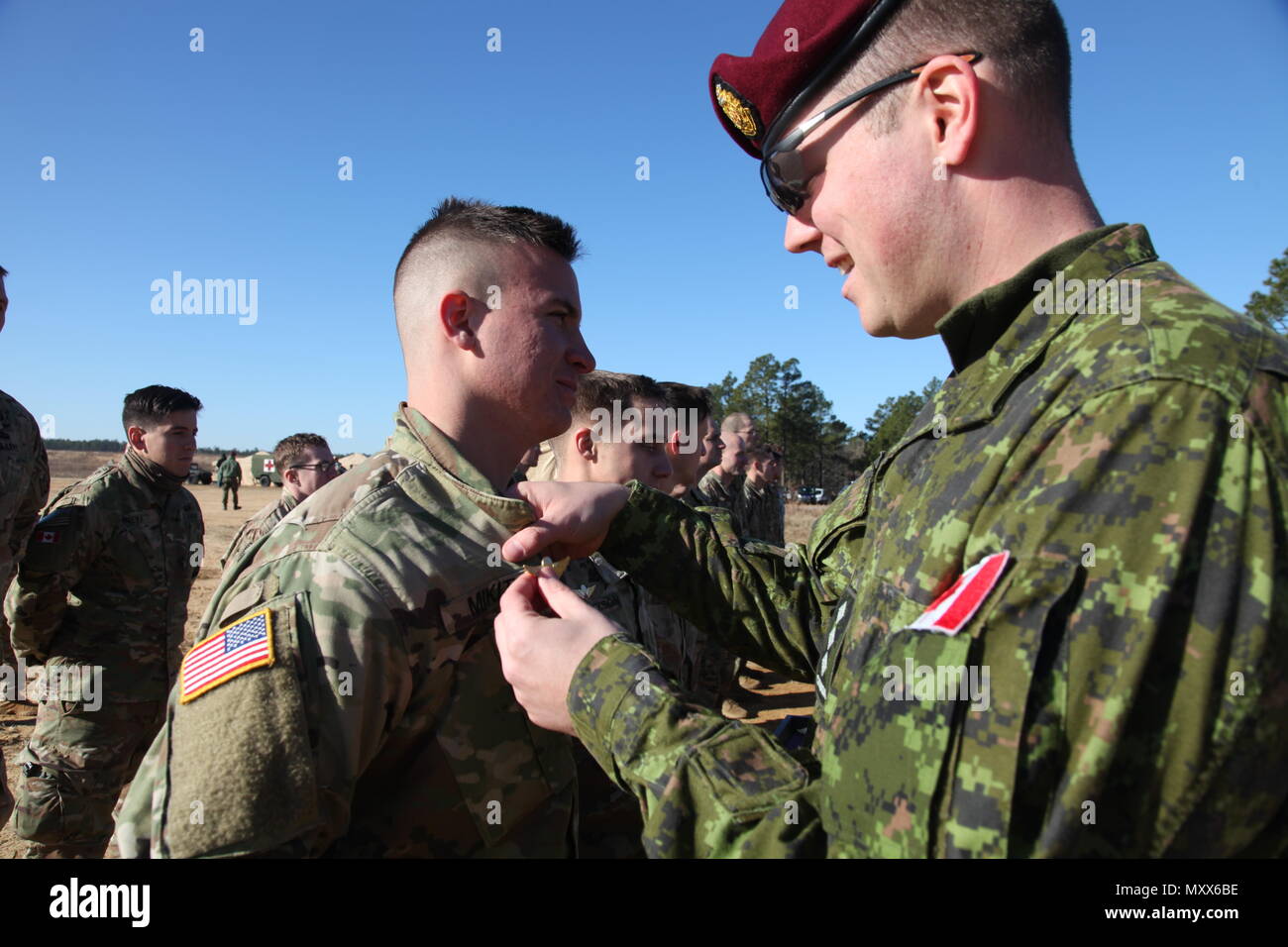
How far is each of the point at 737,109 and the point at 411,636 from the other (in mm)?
1587

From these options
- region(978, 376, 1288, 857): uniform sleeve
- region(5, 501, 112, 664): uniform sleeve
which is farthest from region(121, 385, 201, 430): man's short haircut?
region(978, 376, 1288, 857): uniform sleeve

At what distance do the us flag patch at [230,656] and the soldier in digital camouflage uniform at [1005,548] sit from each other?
0.53 metres

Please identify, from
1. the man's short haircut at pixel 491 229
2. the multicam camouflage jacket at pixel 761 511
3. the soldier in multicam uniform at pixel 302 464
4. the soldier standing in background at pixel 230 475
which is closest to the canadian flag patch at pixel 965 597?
the man's short haircut at pixel 491 229

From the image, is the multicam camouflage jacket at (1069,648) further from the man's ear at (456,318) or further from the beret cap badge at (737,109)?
the man's ear at (456,318)

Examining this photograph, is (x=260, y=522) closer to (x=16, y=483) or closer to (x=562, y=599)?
(x=16, y=483)

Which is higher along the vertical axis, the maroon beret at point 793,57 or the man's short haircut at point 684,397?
the man's short haircut at point 684,397

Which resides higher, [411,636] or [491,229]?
[491,229]

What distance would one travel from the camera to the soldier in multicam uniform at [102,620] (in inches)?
205

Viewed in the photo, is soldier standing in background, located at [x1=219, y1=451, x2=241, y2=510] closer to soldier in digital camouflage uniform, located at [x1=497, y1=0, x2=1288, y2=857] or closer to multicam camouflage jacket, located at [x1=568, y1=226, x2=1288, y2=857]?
soldier in digital camouflage uniform, located at [x1=497, y1=0, x2=1288, y2=857]

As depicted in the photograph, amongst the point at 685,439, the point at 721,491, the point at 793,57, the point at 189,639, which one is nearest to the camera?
the point at 793,57

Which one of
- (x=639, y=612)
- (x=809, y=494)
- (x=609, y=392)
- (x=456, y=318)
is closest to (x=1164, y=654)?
(x=456, y=318)

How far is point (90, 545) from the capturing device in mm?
5605

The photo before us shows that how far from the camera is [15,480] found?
4488 mm
